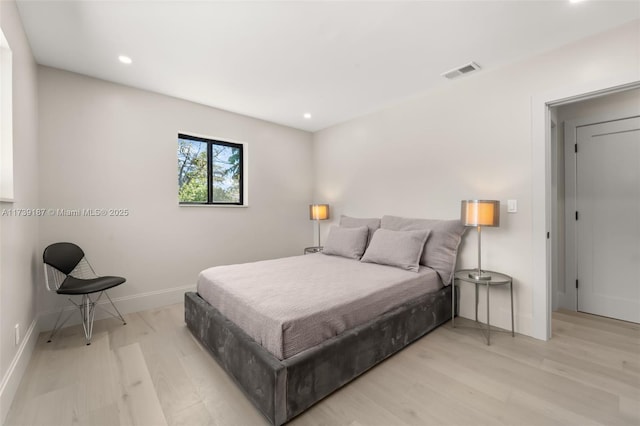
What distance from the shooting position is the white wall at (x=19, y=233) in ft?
5.28

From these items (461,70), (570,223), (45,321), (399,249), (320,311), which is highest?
(461,70)

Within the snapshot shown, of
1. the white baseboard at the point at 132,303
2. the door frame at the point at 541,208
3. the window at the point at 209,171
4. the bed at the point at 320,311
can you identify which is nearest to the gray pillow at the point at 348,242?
the bed at the point at 320,311

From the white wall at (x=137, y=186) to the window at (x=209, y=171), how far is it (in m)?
0.18

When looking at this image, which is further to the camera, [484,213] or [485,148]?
[485,148]

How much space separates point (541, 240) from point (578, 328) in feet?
3.35

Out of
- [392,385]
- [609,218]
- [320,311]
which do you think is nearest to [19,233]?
[320,311]

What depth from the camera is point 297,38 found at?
220 centimetres

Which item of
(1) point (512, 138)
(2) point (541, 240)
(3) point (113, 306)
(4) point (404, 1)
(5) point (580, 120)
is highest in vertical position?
(4) point (404, 1)

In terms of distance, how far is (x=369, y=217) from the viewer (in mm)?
3902

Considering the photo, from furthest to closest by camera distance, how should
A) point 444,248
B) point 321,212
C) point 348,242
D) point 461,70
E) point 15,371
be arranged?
1. point 321,212
2. point 348,242
3. point 444,248
4. point 461,70
5. point 15,371

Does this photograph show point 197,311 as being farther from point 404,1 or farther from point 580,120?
point 580,120

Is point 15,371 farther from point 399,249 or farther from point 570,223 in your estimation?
point 570,223

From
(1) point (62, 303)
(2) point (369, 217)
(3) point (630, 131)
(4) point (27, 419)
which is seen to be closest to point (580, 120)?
(3) point (630, 131)

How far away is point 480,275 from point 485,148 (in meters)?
1.26
